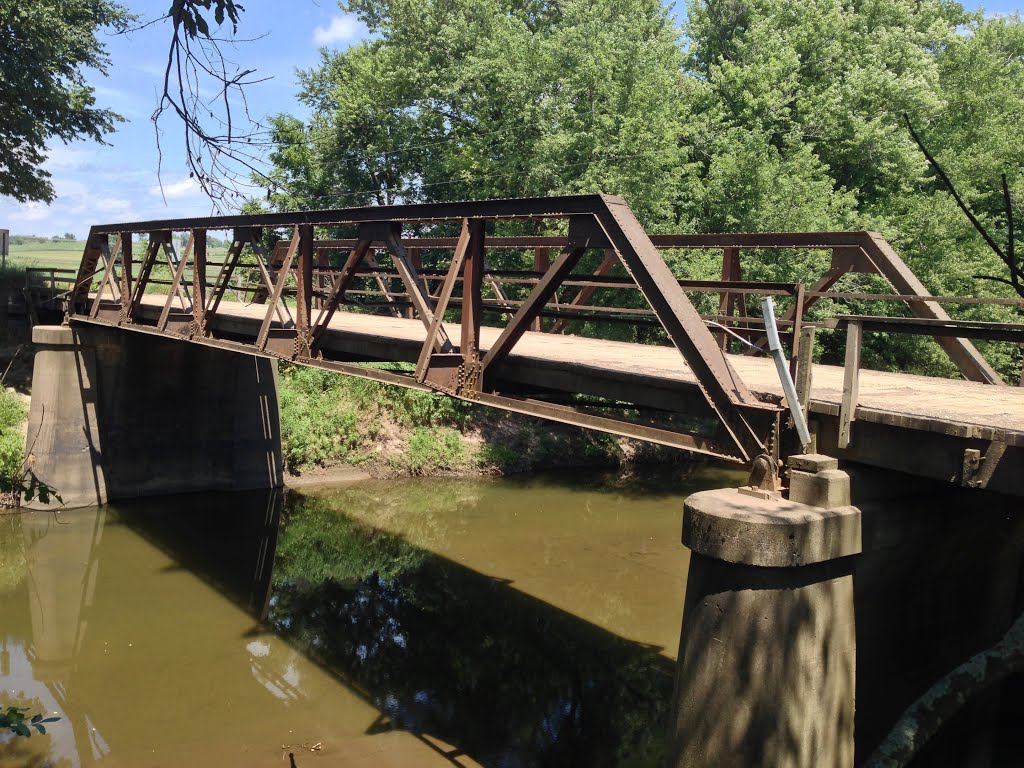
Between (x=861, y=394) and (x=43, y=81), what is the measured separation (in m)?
24.5

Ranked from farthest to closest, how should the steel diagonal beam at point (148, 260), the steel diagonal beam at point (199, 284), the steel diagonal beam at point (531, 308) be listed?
the steel diagonal beam at point (148, 260) < the steel diagonal beam at point (199, 284) < the steel diagonal beam at point (531, 308)

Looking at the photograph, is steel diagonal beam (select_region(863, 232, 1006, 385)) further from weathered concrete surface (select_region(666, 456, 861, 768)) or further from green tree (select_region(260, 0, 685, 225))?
green tree (select_region(260, 0, 685, 225))

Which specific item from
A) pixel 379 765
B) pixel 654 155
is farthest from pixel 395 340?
pixel 654 155

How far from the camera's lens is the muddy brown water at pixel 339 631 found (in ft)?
31.5

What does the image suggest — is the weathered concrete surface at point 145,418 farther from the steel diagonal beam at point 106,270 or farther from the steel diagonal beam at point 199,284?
the steel diagonal beam at point 199,284

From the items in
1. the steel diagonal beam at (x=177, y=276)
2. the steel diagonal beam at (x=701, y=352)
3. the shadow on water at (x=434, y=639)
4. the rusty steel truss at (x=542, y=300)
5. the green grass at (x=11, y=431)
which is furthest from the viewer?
the green grass at (x=11, y=431)

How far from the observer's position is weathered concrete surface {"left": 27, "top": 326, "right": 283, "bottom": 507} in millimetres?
18438

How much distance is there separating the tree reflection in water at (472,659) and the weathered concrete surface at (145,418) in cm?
487

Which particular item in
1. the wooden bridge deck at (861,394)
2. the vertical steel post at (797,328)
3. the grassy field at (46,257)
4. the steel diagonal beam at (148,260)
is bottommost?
the wooden bridge deck at (861,394)

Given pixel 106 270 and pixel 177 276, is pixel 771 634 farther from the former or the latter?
pixel 106 270

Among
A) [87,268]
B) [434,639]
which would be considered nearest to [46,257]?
[87,268]

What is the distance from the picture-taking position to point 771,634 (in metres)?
5.46

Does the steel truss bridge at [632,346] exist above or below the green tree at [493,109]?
below

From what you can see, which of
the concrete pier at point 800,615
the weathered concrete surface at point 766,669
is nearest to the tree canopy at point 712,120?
the concrete pier at point 800,615
